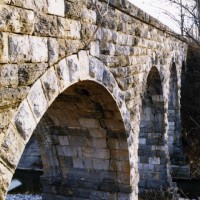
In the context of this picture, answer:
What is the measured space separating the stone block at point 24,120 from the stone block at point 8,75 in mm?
194

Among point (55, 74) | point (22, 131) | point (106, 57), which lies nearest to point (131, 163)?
point (106, 57)

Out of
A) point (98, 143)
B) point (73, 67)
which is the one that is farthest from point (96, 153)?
point (73, 67)

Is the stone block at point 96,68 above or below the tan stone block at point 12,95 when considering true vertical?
above

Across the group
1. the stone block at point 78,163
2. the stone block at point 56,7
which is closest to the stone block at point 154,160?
Result: the stone block at point 78,163

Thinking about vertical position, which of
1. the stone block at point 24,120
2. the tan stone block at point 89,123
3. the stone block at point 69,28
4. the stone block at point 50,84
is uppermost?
the stone block at point 69,28

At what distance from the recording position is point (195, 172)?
463 inches

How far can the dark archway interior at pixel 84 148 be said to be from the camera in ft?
16.4

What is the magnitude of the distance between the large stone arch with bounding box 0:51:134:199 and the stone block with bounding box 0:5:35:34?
1.45 feet

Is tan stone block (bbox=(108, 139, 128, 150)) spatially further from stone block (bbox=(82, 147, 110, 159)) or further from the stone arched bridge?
stone block (bbox=(82, 147, 110, 159))

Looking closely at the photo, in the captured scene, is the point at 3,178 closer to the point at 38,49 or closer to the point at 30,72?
the point at 30,72

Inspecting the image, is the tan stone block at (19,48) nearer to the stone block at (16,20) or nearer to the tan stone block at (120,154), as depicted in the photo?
the stone block at (16,20)

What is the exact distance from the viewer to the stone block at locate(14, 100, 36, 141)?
8.02ft

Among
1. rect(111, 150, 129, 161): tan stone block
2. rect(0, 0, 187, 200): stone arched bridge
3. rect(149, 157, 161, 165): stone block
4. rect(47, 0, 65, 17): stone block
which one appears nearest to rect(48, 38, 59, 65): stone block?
rect(0, 0, 187, 200): stone arched bridge

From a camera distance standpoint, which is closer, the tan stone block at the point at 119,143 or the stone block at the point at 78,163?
the tan stone block at the point at 119,143
